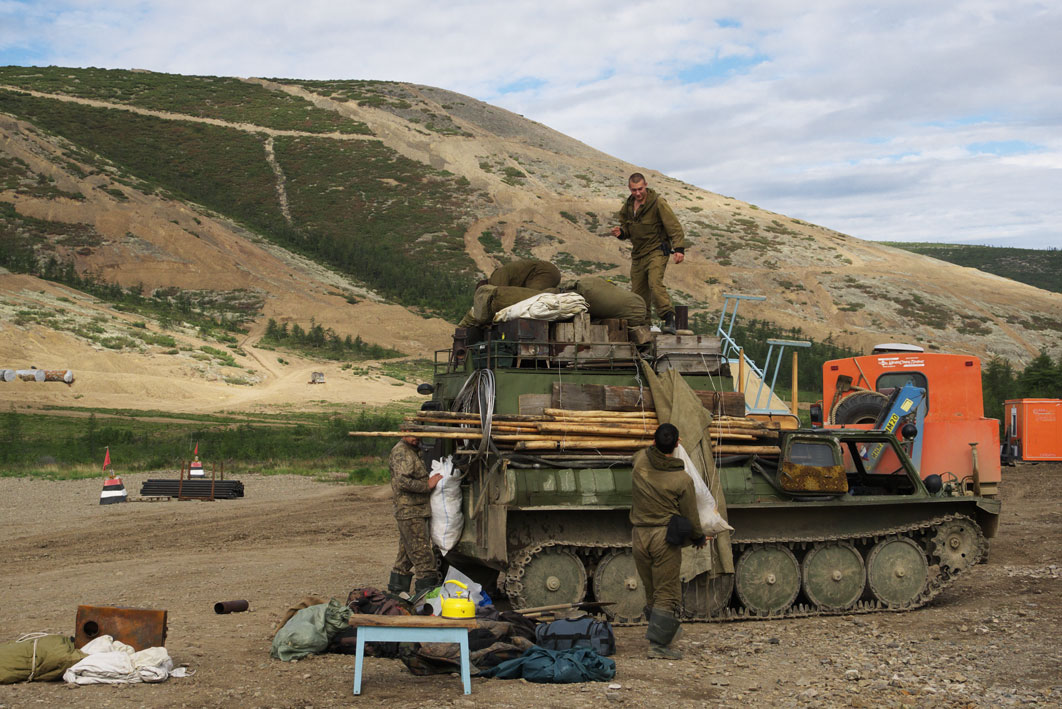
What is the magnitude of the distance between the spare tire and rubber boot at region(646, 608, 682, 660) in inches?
365

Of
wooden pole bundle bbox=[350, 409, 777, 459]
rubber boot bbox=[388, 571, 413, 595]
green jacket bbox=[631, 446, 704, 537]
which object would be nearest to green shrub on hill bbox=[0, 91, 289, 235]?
rubber boot bbox=[388, 571, 413, 595]

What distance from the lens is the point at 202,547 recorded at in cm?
1692

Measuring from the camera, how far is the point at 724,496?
35.0ft

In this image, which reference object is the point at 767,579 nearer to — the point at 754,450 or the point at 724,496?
the point at 724,496

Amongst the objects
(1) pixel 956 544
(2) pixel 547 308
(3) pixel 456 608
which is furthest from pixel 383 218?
(3) pixel 456 608

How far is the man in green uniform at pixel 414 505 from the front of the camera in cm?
1073

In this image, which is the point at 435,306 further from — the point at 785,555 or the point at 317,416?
the point at 785,555

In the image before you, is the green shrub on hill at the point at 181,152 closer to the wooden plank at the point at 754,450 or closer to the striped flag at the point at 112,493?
the striped flag at the point at 112,493

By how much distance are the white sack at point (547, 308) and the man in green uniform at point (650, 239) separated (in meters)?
1.44

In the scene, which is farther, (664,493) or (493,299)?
(493,299)

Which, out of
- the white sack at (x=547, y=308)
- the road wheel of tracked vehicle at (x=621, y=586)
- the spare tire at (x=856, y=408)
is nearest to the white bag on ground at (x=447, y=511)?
the road wheel of tracked vehicle at (x=621, y=586)

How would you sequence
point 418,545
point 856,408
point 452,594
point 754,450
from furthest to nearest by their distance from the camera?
1. point 856,408
2. point 754,450
3. point 418,545
4. point 452,594

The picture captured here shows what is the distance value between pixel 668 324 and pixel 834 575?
11.6 ft

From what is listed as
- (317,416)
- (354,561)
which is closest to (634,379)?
(354,561)
